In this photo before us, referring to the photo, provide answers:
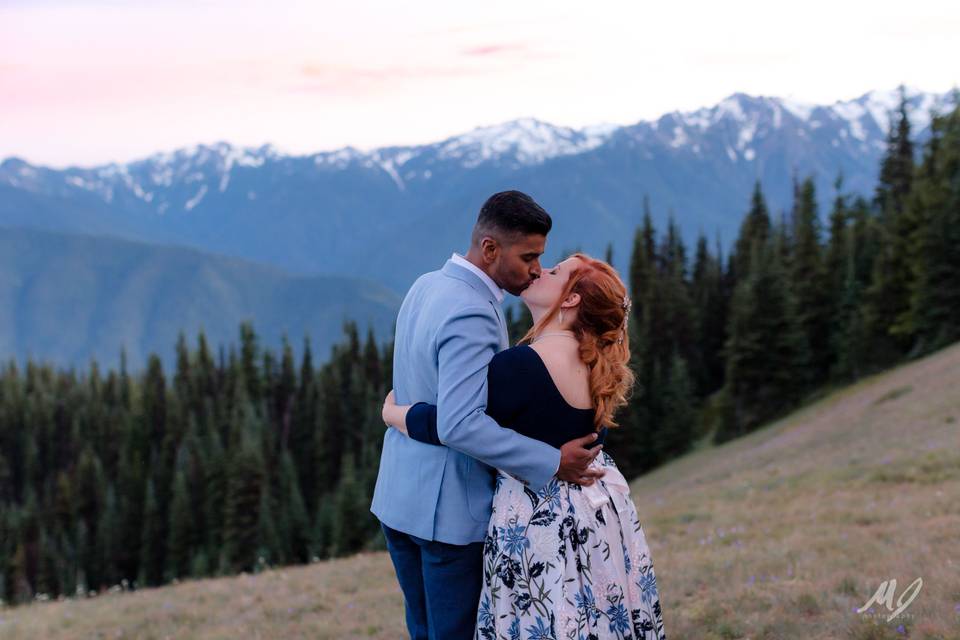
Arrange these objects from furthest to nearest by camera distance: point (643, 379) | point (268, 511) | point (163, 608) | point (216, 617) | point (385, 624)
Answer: point (268, 511)
point (643, 379)
point (163, 608)
point (216, 617)
point (385, 624)

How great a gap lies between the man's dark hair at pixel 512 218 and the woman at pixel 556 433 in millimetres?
363

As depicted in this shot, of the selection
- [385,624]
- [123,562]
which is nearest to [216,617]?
[385,624]

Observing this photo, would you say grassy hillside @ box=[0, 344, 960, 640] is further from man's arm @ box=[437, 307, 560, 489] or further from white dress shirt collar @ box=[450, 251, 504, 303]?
white dress shirt collar @ box=[450, 251, 504, 303]

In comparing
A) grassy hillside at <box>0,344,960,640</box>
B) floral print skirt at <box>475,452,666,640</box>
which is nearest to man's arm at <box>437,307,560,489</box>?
floral print skirt at <box>475,452,666,640</box>

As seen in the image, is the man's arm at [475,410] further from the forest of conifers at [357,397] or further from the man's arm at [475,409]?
the forest of conifers at [357,397]

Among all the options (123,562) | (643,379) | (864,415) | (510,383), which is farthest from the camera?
(123,562)

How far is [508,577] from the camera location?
5051 mm

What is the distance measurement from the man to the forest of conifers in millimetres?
20494

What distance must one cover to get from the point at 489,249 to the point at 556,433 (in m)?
1.13

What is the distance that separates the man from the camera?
477 cm

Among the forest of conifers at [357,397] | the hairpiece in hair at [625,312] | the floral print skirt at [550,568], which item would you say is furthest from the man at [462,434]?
the forest of conifers at [357,397]

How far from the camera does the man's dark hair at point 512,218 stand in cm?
490

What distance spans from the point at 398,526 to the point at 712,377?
7928 centimetres

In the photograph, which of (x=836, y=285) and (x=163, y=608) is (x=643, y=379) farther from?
(x=163, y=608)
